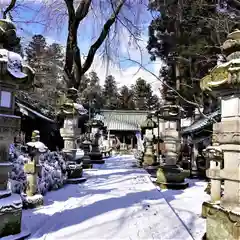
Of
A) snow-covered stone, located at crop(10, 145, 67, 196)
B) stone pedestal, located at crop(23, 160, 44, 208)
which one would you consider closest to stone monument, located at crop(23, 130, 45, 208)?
stone pedestal, located at crop(23, 160, 44, 208)

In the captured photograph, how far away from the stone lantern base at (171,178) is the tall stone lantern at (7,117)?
6.36 m

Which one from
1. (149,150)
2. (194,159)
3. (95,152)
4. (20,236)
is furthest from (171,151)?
(95,152)

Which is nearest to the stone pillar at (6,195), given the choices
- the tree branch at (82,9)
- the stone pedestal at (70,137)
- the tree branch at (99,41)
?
the stone pedestal at (70,137)

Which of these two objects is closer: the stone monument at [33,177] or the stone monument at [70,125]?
the stone monument at [33,177]

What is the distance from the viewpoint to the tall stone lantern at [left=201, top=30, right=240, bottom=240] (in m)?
4.42

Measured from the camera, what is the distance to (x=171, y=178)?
1067 centimetres

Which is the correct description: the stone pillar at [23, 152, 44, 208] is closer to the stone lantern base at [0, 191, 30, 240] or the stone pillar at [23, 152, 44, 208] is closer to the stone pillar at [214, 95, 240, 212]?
the stone lantern base at [0, 191, 30, 240]

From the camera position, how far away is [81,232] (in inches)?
209

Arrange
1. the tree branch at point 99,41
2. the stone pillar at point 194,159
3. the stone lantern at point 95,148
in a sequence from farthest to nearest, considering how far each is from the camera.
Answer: the stone lantern at point 95,148, the tree branch at point 99,41, the stone pillar at point 194,159

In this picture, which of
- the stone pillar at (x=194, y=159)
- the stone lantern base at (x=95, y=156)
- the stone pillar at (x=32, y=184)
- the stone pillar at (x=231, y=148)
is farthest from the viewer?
the stone lantern base at (x=95, y=156)

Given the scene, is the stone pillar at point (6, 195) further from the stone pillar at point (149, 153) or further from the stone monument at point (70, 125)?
the stone pillar at point (149, 153)

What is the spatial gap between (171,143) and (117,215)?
211 inches

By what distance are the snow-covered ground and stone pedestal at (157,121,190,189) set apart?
917 mm

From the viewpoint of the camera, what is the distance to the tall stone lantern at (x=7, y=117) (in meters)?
4.71
